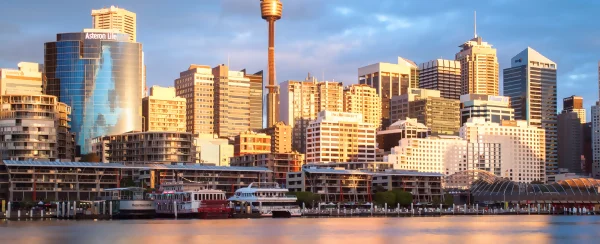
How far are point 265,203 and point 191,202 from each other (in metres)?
16.3

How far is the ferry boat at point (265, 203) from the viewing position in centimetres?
18338

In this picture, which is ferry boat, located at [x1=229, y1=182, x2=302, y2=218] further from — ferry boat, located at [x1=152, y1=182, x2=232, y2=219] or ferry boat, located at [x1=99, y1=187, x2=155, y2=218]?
ferry boat, located at [x1=99, y1=187, x2=155, y2=218]

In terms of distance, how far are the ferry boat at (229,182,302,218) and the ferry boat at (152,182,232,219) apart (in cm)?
652

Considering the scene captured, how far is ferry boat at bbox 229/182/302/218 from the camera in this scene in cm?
18338

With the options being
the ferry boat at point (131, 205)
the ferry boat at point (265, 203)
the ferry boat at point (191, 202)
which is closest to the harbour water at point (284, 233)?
the ferry boat at point (191, 202)

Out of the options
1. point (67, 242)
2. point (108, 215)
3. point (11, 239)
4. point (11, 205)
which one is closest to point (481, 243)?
point (67, 242)

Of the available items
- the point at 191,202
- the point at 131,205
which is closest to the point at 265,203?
the point at 191,202

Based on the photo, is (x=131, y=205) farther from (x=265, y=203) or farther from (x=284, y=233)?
(x=284, y=233)

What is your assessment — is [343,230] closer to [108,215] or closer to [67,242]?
[67,242]

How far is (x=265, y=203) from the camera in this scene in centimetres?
18375

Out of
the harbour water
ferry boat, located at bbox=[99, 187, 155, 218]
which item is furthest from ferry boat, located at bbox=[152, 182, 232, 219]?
the harbour water

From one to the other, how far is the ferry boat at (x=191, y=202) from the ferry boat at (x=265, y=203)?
6520 millimetres

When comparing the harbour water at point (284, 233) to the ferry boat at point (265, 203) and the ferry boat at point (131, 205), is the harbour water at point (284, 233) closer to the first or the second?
the ferry boat at point (131, 205)

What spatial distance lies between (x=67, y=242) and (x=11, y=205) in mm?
82588
